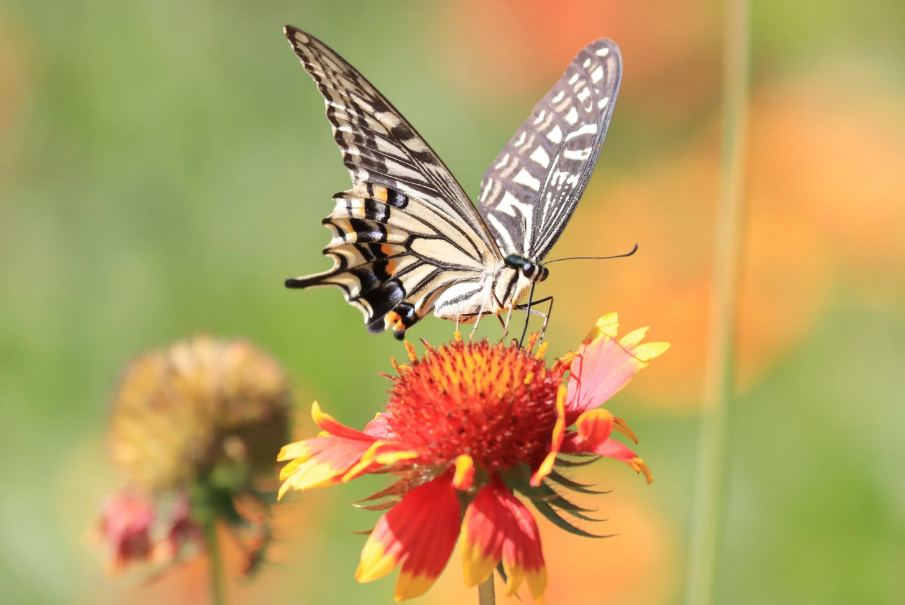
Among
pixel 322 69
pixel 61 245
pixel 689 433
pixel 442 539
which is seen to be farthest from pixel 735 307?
pixel 61 245

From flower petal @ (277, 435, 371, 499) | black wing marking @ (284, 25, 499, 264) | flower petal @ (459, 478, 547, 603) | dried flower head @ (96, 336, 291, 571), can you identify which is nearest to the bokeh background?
dried flower head @ (96, 336, 291, 571)

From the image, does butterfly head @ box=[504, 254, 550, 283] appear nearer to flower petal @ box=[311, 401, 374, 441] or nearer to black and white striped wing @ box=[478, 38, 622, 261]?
black and white striped wing @ box=[478, 38, 622, 261]

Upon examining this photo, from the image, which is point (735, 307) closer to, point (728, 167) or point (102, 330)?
point (728, 167)

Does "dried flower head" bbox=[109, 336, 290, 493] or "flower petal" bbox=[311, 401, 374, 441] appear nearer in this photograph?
"flower petal" bbox=[311, 401, 374, 441]

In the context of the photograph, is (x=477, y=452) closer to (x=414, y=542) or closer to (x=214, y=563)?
(x=414, y=542)

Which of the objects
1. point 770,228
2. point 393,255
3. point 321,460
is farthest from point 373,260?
point 770,228

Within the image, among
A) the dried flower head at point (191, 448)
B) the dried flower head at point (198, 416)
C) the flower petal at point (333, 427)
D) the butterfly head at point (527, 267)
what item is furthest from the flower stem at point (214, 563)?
the butterfly head at point (527, 267)
